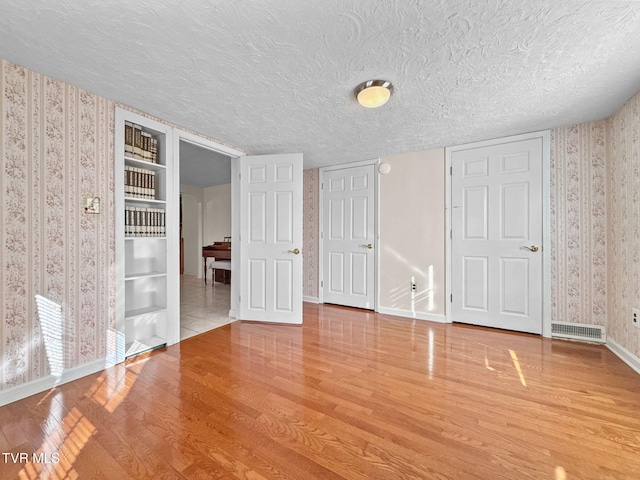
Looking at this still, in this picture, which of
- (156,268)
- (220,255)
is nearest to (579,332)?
(156,268)

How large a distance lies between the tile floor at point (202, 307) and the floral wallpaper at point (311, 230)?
132 centimetres

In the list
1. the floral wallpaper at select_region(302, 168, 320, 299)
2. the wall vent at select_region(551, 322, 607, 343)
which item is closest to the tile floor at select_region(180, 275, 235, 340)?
the floral wallpaper at select_region(302, 168, 320, 299)

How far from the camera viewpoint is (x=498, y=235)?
298cm

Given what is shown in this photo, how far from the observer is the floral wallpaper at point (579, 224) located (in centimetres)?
254

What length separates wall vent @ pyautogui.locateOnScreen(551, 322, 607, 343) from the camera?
8.32 ft

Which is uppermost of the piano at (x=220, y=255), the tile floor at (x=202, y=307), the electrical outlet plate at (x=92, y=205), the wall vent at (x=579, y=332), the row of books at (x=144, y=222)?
the electrical outlet plate at (x=92, y=205)

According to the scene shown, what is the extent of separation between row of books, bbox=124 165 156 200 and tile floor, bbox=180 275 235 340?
4.86ft

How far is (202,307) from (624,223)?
4783mm

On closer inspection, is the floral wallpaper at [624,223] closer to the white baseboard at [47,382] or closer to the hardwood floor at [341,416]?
the hardwood floor at [341,416]

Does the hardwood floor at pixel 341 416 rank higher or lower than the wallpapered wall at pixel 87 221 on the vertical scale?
lower

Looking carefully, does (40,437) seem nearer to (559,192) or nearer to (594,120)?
(559,192)

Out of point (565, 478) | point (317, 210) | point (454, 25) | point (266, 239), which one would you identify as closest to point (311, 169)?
point (317, 210)

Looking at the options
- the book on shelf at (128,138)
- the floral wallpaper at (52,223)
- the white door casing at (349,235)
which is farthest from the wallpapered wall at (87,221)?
the white door casing at (349,235)

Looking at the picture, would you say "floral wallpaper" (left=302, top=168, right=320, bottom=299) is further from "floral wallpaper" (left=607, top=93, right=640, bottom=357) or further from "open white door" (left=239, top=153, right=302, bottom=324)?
"floral wallpaper" (left=607, top=93, right=640, bottom=357)
